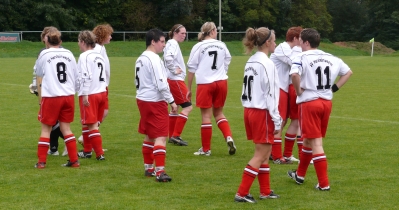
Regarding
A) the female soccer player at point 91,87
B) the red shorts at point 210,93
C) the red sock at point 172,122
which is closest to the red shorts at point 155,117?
the female soccer player at point 91,87

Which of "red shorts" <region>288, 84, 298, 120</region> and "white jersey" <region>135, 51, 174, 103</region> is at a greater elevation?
"white jersey" <region>135, 51, 174, 103</region>

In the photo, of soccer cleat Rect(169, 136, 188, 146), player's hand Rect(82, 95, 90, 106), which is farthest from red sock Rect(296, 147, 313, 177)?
soccer cleat Rect(169, 136, 188, 146)

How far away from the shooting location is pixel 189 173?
8.74 m

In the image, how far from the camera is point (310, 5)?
77125 millimetres

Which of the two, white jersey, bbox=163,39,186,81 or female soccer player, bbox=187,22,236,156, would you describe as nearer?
female soccer player, bbox=187,22,236,156

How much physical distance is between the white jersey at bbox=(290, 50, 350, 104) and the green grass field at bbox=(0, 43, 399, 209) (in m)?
1.17

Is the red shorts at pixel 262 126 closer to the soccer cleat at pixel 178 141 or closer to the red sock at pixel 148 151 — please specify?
the red sock at pixel 148 151

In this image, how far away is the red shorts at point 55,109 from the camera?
8703mm

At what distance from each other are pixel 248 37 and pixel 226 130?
11.0ft

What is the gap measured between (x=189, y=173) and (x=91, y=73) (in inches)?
82.7

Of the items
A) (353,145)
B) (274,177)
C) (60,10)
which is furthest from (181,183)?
(60,10)

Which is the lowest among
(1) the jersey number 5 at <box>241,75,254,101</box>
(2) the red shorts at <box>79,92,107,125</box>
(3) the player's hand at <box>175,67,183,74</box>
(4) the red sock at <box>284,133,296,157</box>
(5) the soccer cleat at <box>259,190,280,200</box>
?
(5) the soccer cleat at <box>259,190,280,200</box>

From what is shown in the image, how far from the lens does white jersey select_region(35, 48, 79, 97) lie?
8.68 metres

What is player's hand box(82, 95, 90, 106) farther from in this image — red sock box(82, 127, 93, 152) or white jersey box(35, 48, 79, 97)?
red sock box(82, 127, 93, 152)
